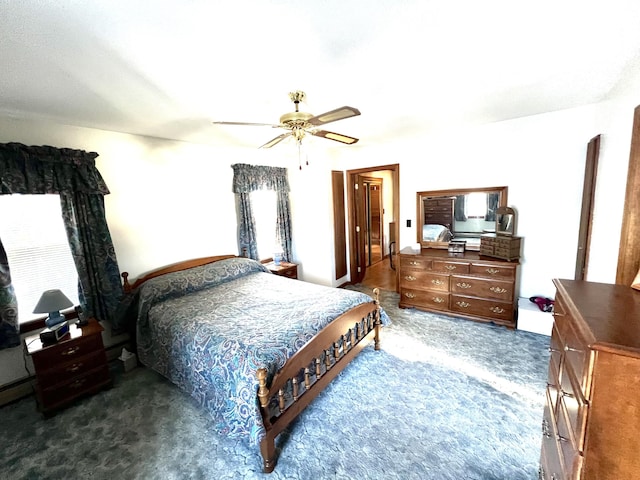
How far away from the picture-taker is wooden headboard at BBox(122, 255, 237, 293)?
290 centimetres

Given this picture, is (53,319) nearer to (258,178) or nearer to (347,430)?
(347,430)

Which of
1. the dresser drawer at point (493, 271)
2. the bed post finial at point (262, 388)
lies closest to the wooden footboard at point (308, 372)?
the bed post finial at point (262, 388)

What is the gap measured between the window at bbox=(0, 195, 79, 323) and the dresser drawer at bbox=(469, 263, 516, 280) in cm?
427

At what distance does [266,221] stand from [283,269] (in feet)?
2.82

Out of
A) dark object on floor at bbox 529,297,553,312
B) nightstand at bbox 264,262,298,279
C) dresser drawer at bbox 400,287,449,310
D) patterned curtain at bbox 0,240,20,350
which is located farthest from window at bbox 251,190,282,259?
dark object on floor at bbox 529,297,553,312

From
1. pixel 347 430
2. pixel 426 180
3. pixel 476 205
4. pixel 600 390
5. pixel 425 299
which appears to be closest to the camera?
pixel 600 390

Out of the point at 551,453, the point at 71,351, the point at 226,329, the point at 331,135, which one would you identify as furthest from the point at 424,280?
the point at 71,351

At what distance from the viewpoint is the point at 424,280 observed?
3600 mm

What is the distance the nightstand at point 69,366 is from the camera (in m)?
2.11

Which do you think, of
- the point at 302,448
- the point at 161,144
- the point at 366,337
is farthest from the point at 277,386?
the point at 161,144

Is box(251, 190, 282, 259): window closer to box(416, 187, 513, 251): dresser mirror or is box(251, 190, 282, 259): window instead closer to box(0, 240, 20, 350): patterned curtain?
box(416, 187, 513, 251): dresser mirror

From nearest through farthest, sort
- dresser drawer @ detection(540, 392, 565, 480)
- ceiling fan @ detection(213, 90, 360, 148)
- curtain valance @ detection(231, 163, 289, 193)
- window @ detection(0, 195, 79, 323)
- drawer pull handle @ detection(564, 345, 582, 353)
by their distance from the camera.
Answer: drawer pull handle @ detection(564, 345, 582, 353), dresser drawer @ detection(540, 392, 565, 480), ceiling fan @ detection(213, 90, 360, 148), window @ detection(0, 195, 79, 323), curtain valance @ detection(231, 163, 289, 193)

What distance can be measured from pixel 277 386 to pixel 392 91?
7.47ft

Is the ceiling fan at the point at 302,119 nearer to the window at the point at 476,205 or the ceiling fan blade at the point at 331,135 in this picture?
the ceiling fan blade at the point at 331,135
